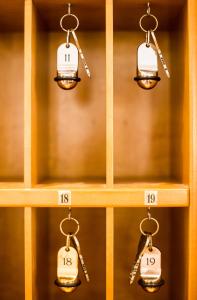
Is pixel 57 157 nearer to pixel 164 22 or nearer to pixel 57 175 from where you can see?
pixel 57 175

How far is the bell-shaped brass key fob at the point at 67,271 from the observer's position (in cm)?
122

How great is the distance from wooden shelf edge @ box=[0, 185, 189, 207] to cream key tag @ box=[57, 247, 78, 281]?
163 mm

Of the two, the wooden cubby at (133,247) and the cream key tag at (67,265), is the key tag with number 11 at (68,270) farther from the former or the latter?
the wooden cubby at (133,247)

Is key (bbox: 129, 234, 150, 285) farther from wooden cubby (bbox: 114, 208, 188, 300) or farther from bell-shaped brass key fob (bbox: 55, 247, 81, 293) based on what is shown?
wooden cubby (bbox: 114, 208, 188, 300)

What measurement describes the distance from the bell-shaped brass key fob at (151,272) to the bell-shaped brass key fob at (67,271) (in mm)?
202

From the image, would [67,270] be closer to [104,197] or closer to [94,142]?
[104,197]

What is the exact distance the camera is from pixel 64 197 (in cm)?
119

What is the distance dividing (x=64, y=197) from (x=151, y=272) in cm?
35

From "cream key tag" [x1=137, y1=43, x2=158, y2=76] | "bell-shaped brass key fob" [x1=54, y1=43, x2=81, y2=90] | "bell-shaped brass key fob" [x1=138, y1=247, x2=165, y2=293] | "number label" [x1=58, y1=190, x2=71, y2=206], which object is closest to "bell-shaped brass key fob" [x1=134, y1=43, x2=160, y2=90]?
"cream key tag" [x1=137, y1=43, x2=158, y2=76]

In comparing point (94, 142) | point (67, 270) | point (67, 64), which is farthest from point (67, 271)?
point (67, 64)

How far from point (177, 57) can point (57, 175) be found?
0.62m

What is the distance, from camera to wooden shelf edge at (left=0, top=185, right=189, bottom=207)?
1185mm

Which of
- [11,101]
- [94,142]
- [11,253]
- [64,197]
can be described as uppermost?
[11,101]

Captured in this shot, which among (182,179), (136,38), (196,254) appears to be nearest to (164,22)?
(136,38)
